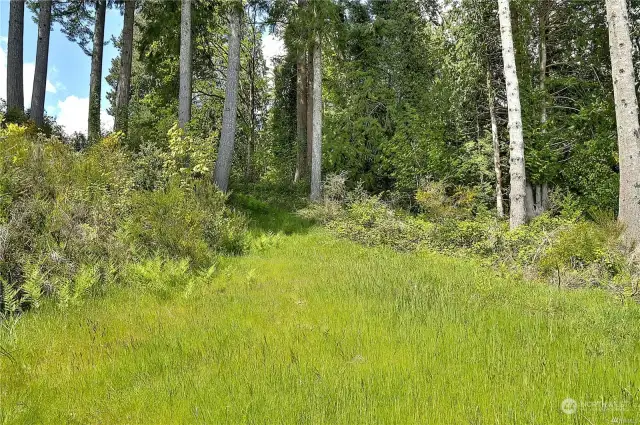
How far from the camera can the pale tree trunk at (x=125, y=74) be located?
14039 millimetres

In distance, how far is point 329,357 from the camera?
273 cm

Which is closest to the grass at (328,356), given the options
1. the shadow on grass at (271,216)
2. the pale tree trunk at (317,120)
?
the shadow on grass at (271,216)

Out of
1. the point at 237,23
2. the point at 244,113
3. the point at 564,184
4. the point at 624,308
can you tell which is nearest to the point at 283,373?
the point at 624,308

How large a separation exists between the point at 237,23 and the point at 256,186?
Answer: 6.48 meters

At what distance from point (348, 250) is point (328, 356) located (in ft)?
17.3

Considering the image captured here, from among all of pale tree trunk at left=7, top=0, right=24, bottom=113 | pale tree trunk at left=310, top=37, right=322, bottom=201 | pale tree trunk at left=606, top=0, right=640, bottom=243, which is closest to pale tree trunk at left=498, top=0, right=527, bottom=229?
pale tree trunk at left=606, top=0, right=640, bottom=243

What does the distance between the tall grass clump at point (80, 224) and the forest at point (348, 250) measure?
4cm

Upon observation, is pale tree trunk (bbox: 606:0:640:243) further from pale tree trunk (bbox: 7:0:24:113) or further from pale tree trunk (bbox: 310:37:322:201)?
pale tree trunk (bbox: 7:0:24:113)

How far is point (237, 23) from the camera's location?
444 inches

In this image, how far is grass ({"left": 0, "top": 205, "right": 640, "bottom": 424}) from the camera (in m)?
2.12

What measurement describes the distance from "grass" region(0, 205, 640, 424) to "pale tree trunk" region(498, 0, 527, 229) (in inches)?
166

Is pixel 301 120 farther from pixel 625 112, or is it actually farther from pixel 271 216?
pixel 625 112

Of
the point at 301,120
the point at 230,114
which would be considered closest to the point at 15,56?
the point at 230,114

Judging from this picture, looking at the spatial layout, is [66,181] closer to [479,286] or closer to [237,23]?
[479,286]
